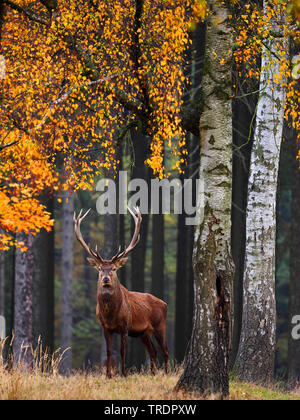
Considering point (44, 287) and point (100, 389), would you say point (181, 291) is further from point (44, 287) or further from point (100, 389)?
point (100, 389)

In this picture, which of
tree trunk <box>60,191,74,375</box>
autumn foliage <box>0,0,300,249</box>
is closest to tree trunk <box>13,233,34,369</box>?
autumn foliage <box>0,0,300,249</box>

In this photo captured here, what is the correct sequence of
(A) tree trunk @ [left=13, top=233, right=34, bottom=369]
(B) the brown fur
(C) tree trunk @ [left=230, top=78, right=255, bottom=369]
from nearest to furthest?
1. (B) the brown fur
2. (C) tree trunk @ [left=230, top=78, right=255, bottom=369]
3. (A) tree trunk @ [left=13, top=233, right=34, bottom=369]

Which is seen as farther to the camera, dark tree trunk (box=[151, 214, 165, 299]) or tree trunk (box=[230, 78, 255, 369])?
dark tree trunk (box=[151, 214, 165, 299])

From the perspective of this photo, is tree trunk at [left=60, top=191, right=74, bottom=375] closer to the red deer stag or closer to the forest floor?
the red deer stag

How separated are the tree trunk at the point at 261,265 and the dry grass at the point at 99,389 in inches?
36.7

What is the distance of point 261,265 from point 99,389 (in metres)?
4.18

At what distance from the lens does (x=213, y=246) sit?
10.1 metres

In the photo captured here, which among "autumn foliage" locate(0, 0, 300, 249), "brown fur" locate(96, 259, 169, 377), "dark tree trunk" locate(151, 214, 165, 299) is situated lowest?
"brown fur" locate(96, 259, 169, 377)

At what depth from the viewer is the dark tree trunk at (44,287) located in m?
20.5

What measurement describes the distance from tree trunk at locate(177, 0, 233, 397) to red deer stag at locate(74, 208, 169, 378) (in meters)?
3.02

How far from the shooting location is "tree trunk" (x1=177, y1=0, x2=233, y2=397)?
32.6 feet

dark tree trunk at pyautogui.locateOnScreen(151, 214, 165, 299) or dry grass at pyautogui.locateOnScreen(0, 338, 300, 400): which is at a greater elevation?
dark tree trunk at pyautogui.locateOnScreen(151, 214, 165, 299)

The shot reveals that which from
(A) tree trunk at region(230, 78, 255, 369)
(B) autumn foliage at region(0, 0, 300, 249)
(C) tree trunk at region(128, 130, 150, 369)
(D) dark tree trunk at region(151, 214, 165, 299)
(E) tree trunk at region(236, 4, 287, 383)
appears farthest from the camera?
(D) dark tree trunk at region(151, 214, 165, 299)

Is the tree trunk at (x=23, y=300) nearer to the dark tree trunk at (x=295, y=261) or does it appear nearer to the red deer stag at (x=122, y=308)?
the red deer stag at (x=122, y=308)
